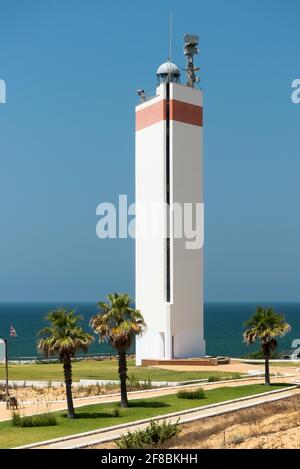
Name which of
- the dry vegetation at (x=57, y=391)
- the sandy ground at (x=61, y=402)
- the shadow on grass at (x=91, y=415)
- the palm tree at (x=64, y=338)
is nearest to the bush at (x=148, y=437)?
the shadow on grass at (x=91, y=415)

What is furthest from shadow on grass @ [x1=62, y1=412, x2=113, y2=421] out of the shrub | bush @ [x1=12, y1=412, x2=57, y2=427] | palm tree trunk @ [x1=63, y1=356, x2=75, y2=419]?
the shrub

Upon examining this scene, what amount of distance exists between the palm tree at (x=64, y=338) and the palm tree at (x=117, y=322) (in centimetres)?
144

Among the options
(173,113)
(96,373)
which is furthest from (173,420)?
(173,113)

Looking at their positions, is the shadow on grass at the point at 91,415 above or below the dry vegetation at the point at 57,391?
above

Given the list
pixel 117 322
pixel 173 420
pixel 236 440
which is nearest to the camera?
pixel 236 440

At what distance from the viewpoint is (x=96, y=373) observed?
51.2m

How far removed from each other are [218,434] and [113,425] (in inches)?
201

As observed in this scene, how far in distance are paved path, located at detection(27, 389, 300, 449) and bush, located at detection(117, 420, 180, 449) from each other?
1.48m

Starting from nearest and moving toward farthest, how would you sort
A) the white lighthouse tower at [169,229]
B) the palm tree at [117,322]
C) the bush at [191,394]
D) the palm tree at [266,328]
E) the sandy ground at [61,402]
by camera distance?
the palm tree at [117,322] < the sandy ground at [61,402] < the bush at [191,394] < the palm tree at [266,328] < the white lighthouse tower at [169,229]

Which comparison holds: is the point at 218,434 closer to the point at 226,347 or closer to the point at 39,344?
the point at 39,344

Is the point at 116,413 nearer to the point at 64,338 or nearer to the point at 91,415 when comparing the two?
the point at 91,415

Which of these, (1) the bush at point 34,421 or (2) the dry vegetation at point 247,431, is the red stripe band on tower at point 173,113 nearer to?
(2) the dry vegetation at point 247,431

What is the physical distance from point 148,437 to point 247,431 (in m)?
3.99

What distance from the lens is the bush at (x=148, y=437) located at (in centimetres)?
2397
